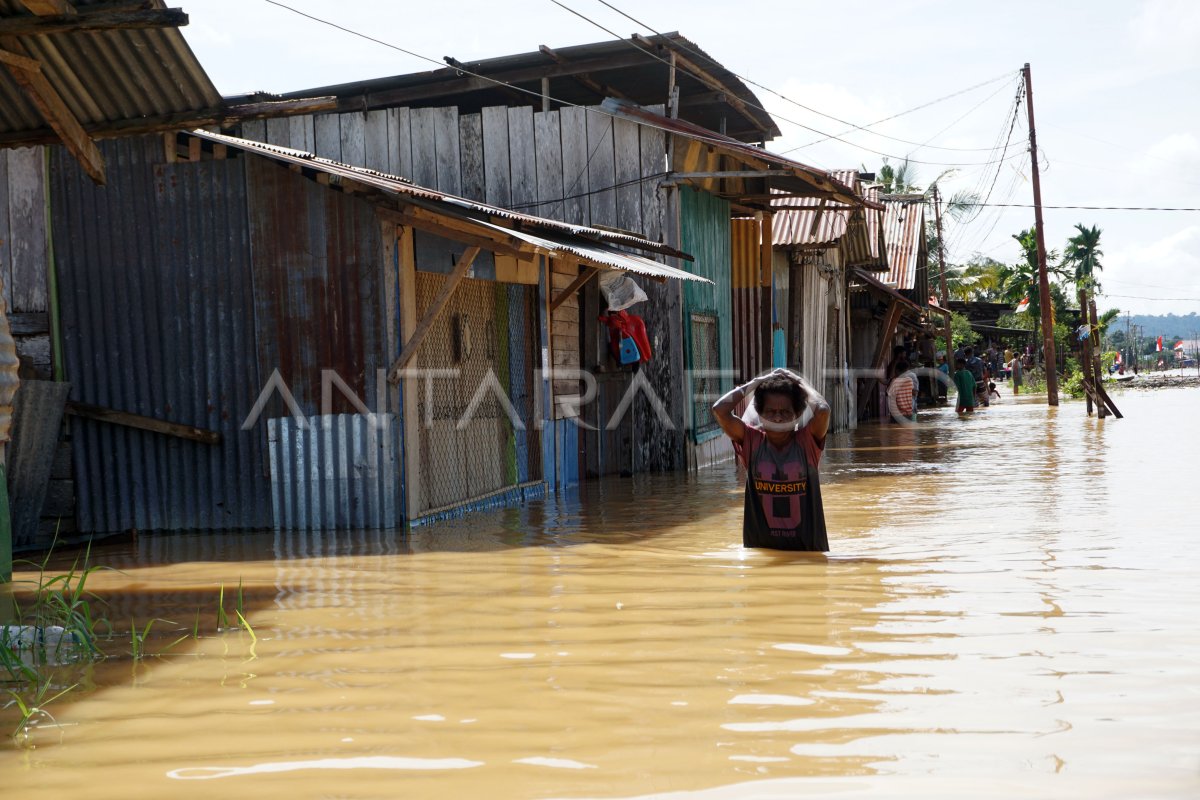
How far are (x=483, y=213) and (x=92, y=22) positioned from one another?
4.43 m

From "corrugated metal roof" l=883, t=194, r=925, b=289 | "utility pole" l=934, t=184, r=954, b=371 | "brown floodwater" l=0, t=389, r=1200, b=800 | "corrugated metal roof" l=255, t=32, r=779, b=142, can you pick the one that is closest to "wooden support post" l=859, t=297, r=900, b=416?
"corrugated metal roof" l=883, t=194, r=925, b=289

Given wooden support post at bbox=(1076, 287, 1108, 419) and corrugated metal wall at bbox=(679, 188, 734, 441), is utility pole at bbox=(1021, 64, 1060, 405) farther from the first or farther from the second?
corrugated metal wall at bbox=(679, 188, 734, 441)

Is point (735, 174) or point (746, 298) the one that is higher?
point (735, 174)

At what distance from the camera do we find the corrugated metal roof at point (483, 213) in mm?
9531

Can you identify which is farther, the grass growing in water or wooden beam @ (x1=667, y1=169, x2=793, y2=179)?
wooden beam @ (x1=667, y1=169, x2=793, y2=179)

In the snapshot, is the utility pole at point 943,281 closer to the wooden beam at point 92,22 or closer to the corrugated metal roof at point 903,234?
the corrugated metal roof at point 903,234

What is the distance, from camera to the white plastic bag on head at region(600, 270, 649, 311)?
14375 millimetres

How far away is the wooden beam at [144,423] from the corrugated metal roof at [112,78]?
3.25 metres

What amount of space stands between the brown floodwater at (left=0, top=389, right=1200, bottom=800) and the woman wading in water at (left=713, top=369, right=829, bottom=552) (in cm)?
27

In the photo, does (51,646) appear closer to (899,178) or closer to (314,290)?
(314,290)

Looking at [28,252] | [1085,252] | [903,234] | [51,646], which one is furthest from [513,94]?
[1085,252]

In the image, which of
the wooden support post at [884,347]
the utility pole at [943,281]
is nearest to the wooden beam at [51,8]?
the wooden support post at [884,347]

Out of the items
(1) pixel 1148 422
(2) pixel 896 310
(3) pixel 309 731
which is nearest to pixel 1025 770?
(3) pixel 309 731

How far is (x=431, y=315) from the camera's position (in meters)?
9.72
